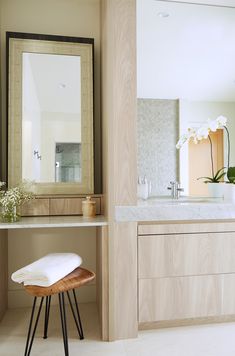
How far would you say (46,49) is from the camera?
2305 mm

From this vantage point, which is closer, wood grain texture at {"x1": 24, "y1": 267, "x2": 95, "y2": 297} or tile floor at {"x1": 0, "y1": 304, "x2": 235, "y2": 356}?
wood grain texture at {"x1": 24, "y1": 267, "x2": 95, "y2": 297}

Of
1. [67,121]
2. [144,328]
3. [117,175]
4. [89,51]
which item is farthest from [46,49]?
[144,328]

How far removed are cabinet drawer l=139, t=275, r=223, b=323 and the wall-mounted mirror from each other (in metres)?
0.94

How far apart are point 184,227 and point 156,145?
0.85 metres

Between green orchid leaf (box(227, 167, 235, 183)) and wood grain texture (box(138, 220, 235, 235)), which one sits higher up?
green orchid leaf (box(227, 167, 235, 183))

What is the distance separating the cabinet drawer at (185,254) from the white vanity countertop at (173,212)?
134 millimetres

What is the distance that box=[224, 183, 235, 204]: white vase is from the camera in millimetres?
2322

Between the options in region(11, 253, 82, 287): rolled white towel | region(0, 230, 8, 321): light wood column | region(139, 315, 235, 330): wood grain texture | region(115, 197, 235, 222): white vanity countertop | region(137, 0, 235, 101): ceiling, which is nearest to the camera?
region(11, 253, 82, 287): rolled white towel

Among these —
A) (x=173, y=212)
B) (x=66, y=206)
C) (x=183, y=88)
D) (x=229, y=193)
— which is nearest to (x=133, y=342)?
(x=173, y=212)

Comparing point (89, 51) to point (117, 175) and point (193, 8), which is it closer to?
point (193, 8)

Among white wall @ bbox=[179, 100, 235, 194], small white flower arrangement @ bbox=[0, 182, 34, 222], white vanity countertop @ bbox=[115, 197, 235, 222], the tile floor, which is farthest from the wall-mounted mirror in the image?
the tile floor

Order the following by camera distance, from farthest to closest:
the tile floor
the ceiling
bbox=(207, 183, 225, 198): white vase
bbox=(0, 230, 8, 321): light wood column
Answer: bbox=(207, 183, 225, 198): white vase
the ceiling
bbox=(0, 230, 8, 321): light wood column
the tile floor

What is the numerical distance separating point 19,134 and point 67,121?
409 mm

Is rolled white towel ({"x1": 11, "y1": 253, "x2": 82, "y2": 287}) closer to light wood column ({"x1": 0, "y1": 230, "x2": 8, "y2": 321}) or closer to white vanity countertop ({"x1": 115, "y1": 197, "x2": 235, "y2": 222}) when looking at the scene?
white vanity countertop ({"x1": 115, "y1": 197, "x2": 235, "y2": 222})
